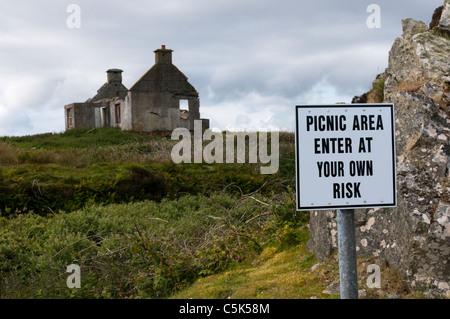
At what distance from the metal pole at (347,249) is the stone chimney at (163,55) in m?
34.8

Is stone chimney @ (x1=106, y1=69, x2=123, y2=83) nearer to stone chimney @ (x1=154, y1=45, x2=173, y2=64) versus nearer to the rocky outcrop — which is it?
stone chimney @ (x1=154, y1=45, x2=173, y2=64)

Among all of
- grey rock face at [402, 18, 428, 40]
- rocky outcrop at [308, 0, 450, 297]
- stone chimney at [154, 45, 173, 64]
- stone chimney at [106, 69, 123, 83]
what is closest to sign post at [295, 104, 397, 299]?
rocky outcrop at [308, 0, 450, 297]

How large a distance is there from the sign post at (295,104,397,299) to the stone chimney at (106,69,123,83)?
44629mm

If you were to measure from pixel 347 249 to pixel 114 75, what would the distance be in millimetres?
45044

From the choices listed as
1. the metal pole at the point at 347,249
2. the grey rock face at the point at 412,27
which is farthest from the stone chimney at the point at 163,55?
the metal pole at the point at 347,249

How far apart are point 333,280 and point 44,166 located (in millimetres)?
15368

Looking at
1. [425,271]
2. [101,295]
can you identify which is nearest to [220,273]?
[101,295]

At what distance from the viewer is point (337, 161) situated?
3.39 m

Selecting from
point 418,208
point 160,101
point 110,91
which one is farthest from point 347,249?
point 110,91

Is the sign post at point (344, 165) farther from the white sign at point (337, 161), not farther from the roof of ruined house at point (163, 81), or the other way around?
the roof of ruined house at point (163, 81)

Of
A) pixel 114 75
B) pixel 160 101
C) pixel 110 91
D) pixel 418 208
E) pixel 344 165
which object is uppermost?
pixel 114 75

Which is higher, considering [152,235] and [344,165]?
[344,165]

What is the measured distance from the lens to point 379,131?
348 centimetres

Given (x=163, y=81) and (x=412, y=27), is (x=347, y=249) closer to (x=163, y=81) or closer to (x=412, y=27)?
(x=412, y=27)
